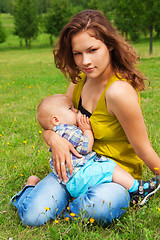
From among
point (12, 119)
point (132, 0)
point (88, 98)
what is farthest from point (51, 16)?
point (88, 98)

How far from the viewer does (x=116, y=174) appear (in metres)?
2.62

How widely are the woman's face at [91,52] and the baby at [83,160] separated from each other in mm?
470

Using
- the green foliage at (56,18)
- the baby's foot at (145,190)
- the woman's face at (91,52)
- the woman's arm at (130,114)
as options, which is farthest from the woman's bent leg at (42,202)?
the green foliage at (56,18)

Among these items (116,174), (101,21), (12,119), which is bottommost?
(12,119)

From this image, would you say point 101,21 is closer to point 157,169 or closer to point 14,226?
point 157,169

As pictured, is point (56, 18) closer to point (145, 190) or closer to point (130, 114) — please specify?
point (130, 114)

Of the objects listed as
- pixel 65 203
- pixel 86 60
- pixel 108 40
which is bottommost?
pixel 65 203

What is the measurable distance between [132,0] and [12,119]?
18.1 meters

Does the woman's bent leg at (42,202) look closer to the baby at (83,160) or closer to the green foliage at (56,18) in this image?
the baby at (83,160)

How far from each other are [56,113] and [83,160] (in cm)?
52

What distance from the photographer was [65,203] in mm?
2736

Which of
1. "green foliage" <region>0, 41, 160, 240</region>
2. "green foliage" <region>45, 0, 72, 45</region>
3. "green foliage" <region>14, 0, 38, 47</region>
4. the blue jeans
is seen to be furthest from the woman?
"green foliage" <region>14, 0, 38, 47</region>

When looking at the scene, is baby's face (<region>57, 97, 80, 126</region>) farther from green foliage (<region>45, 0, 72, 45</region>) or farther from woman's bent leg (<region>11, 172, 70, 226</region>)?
green foliage (<region>45, 0, 72, 45</region>)

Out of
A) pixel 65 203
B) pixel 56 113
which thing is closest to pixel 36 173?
pixel 65 203
